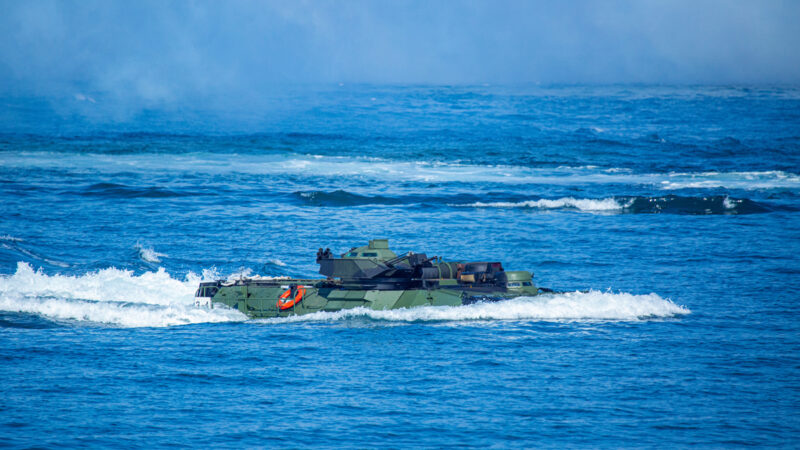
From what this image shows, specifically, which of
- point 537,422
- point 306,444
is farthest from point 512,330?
point 306,444

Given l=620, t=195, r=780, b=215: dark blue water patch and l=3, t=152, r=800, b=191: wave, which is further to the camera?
l=3, t=152, r=800, b=191: wave

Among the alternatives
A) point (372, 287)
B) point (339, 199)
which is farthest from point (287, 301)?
point (339, 199)

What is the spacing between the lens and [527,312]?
41.6 metres

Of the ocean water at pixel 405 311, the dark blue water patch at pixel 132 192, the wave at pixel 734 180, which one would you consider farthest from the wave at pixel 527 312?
the wave at pixel 734 180

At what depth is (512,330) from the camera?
39.5m

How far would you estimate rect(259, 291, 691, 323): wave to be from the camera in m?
41.3

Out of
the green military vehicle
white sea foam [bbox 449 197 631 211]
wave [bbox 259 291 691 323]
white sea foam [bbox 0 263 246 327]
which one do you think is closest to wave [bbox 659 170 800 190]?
white sea foam [bbox 449 197 631 211]

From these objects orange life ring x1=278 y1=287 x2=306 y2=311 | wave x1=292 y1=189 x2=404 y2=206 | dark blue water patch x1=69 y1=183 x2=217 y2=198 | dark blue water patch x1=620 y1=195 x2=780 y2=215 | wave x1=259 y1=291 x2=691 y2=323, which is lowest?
wave x1=259 y1=291 x2=691 y2=323

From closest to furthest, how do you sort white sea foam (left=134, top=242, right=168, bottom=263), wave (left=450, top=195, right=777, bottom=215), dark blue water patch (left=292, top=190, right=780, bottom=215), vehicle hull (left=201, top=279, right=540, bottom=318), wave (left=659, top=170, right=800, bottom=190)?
vehicle hull (left=201, top=279, right=540, bottom=318)
white sea foam (left=134, top=242, right=168, bottom=263)
wave (left=450, top=195, right=777, bottom=215)
dark blue water patch (left=292, top=190, right=780, bottom=215)
wave (left=659, top=170, right=800, bottom=190)

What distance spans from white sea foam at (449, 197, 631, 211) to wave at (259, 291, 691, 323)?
3007 cm

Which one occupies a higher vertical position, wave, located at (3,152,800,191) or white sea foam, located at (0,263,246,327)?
wave, located at (3,152,800,191)

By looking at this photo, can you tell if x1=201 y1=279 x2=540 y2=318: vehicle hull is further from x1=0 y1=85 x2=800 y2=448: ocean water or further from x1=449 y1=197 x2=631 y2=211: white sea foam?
x1=449 y1=197 x2=631 y2=211: white sea foam

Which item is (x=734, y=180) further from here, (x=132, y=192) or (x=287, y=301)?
(x=287, y=301)

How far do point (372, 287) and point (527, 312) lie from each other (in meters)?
7.75
